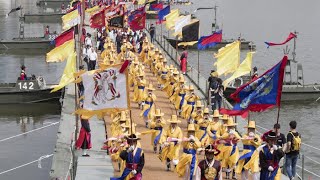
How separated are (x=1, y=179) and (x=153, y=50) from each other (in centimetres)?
1765

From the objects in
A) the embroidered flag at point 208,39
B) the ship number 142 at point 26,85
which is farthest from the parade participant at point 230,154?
the ship number 142 at point 26,85

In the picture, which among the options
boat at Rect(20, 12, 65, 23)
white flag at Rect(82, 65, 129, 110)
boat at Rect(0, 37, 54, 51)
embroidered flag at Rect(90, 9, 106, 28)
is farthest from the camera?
boat at Rect(20, 12, 65, 23)

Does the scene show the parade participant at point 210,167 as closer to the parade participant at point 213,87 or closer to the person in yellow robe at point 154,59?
the parade participant at point 213,87

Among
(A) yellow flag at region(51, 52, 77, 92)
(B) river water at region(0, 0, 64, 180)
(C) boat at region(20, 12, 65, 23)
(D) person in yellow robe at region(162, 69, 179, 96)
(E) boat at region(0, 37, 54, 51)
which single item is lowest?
(B) river water at region(0, 0, 64, 180)

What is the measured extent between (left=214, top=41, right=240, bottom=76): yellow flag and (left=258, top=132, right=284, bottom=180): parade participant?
1044cm

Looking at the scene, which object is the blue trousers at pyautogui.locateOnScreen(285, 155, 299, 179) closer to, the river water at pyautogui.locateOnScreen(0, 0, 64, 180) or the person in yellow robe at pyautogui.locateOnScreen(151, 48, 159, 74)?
the river water at pyautogui.locateOnScreen(0, 0, 64, 180)

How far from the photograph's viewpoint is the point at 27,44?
54.7 metres

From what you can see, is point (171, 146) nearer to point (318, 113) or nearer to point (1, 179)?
point (1, 179)

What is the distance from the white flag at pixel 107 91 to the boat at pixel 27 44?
38750 mm

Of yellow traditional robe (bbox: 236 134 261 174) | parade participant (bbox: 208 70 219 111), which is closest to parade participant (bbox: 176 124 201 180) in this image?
yellow traditional robe (bbox: 236 134 261 174)

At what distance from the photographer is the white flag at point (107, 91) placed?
16.3 m

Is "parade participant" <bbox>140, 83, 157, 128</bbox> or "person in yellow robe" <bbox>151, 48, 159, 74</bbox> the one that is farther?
"person in yellow robe" <bbox>151, 48, 159, 74</bbox>

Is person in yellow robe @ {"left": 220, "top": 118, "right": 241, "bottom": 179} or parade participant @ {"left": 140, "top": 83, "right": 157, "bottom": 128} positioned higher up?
parade participant @ {"left": 140, "top": 83, "right": 157, "bottom": 128}

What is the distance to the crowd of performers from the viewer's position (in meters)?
14.5
